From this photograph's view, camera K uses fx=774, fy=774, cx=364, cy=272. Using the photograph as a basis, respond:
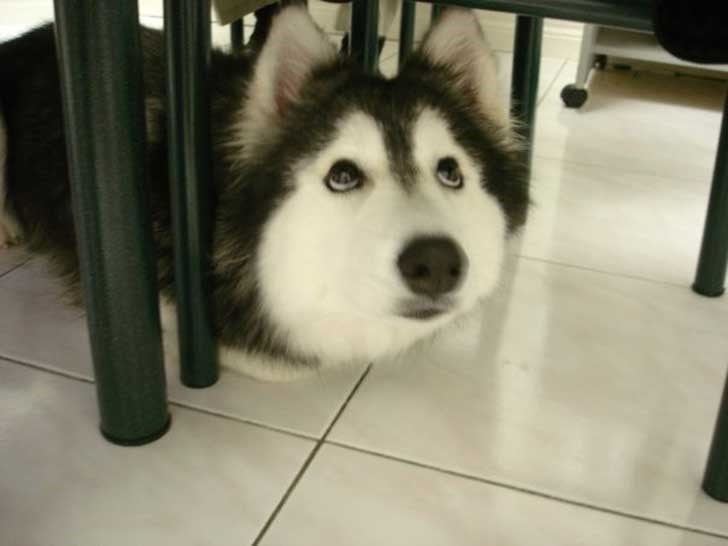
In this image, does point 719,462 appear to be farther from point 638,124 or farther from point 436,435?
point 638,124

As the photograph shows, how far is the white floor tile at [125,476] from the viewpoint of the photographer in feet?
3.43

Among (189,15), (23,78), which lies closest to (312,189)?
(189,15)

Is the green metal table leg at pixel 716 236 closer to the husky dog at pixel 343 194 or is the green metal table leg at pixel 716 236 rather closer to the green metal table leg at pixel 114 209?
the husky dog at pixel 343 194

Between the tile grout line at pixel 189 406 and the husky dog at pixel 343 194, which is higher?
the husky dog at pixel 343 194

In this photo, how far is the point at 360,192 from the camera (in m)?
1.15

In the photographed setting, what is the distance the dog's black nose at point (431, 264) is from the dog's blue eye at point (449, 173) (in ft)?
0.56

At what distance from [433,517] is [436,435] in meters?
0.19

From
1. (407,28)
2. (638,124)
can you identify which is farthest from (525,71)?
(638,124)

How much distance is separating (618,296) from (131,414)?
1086 mm

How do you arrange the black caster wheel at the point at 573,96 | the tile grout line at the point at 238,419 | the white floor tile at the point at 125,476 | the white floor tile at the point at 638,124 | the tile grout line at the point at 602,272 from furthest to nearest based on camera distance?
the black caster wheel at the point at 573,96 < the white floor tile at the point at 638,124 < the tile grout line at the point at 602,272 < the tile grout line at the point at 238,419 < the white floor tile at the point at 125,476

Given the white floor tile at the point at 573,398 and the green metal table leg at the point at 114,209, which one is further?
the white floor tile at the point at 573,398

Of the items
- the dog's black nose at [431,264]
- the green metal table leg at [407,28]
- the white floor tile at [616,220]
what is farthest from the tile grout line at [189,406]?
the green metal table leg at [407,28]

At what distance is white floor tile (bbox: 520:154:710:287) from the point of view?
1882 millimetres

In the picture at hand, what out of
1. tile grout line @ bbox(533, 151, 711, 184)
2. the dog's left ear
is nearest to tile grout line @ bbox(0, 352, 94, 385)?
the dog's left ear
